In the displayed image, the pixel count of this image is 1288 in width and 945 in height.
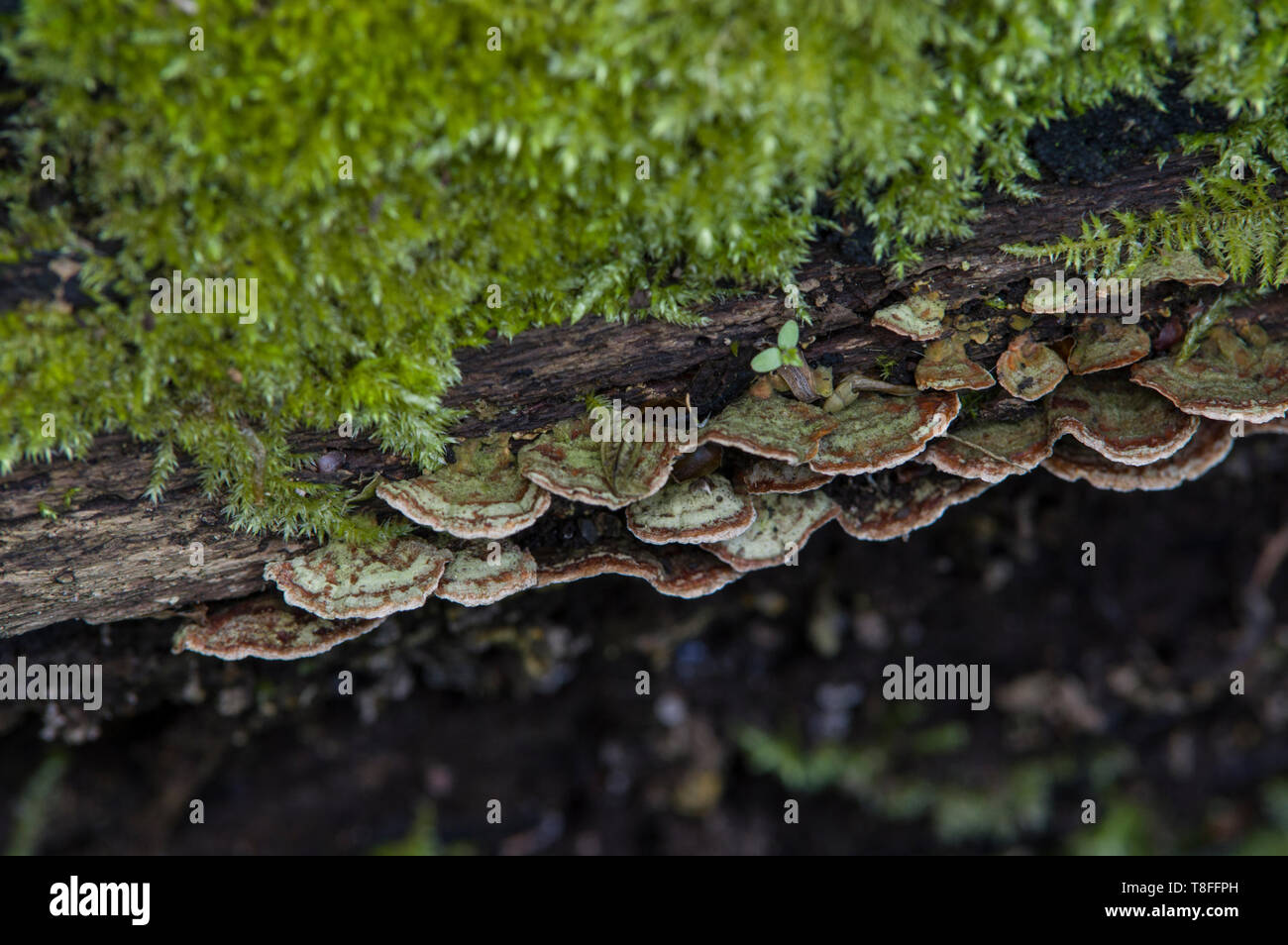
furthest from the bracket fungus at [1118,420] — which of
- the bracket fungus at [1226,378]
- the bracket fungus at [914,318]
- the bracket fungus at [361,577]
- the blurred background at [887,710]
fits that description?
the bracket fungus at [361,577]

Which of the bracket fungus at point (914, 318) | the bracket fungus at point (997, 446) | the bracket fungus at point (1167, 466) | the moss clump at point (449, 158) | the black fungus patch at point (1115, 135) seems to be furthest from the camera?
the bracket fungus at point (1167, 466)

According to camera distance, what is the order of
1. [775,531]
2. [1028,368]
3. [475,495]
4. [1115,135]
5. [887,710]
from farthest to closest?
[887,710]
[775,531]
[1028,368]
[475,495]
[1115,135]

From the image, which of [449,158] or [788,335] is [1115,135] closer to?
[788,335]

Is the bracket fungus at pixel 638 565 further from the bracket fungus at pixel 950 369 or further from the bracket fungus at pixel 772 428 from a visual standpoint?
the bracket fungus at pixel 950 369

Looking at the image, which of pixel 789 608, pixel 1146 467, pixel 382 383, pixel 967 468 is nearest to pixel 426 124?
pixel 382 383

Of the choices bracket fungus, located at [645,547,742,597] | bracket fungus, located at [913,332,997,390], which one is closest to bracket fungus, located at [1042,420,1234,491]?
bracket fungus, located at [913,332,997,390]

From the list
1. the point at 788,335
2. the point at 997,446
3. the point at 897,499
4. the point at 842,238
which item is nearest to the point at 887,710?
the point at 897,499

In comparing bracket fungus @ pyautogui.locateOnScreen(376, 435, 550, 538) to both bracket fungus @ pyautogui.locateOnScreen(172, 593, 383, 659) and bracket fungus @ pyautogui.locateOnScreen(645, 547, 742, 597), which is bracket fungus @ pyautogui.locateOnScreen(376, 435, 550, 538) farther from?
bracket fungus @ pyautogui.locateOnScreen(645, 547, 742, 597)
